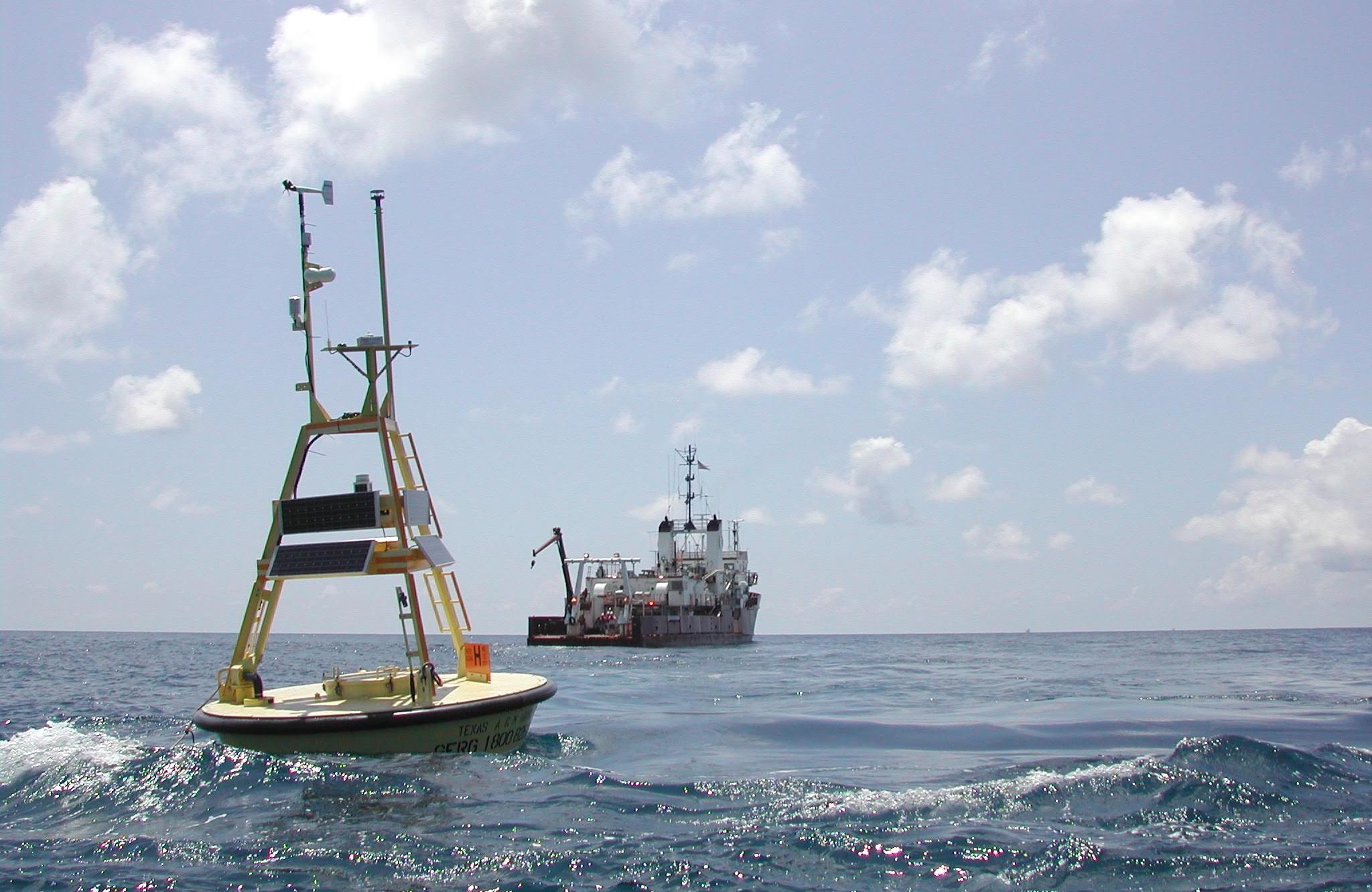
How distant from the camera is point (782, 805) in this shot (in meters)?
12.5

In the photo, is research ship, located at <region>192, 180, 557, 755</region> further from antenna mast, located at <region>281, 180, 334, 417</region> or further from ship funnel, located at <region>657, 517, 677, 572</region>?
ship funnel, located at <region>657, 517, 677, 572</region>

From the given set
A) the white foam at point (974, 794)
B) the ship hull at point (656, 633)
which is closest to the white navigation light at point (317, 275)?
the white foam at point (974, 794)

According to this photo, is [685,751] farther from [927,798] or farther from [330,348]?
[330,348]

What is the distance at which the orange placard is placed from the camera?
1855 centimetres

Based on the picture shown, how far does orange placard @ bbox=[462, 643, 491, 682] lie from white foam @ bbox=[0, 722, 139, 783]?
5096mm

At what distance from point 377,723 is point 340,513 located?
362 cm

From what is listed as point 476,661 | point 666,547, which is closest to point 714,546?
point 666,547

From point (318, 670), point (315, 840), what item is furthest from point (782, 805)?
point (318, 670)

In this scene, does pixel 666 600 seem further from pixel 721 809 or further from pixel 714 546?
pixel 721 809

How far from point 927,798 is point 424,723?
22.5 feet

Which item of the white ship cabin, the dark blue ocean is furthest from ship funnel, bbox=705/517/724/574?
the dark blue ocean

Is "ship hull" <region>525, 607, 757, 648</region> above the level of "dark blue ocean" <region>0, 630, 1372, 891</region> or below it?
below

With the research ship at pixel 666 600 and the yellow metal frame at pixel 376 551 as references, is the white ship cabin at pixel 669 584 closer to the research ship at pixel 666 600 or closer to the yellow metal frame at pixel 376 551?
the research ship at pixel 666 600

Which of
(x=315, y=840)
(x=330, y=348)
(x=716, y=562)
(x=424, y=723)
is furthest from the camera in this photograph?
(x=716, y=562)
